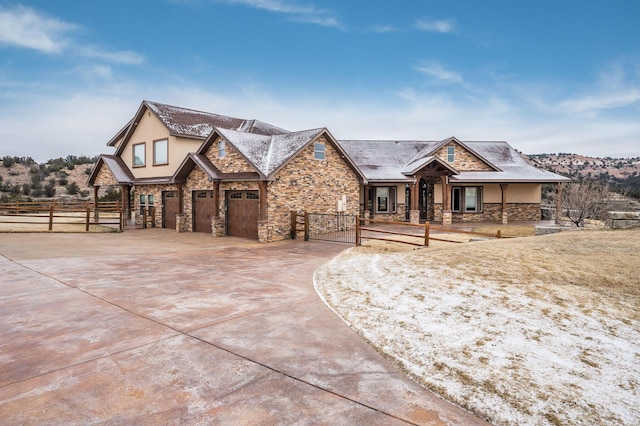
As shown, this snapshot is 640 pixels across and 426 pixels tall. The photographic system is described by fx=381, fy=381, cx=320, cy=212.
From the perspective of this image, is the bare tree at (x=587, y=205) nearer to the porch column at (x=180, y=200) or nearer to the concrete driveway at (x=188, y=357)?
the concrete driveway at (x=188, y=357)

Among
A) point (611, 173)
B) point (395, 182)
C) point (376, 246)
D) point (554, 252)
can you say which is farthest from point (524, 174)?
point (611, 173)

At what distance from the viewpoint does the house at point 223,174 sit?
19.5 m

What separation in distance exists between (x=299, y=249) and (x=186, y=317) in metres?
9.44

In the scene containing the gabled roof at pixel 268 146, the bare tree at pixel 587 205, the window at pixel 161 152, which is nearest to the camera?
the gabled roof at pixel 268 146

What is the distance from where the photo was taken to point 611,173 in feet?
246

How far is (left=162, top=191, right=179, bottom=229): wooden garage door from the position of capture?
1001 inches

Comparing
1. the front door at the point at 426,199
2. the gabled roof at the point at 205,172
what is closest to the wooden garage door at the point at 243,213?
the gabled roof at the point at 205,172

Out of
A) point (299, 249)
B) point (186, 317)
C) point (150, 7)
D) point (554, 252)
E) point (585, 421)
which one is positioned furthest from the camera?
point (150, 7)

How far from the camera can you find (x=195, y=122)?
27.1 meters

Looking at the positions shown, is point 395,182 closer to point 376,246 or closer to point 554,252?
point 376,246

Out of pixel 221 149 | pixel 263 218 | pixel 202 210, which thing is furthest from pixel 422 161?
pixel 202 210

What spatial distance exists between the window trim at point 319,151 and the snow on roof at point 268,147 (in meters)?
0.66

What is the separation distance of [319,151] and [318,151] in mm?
73

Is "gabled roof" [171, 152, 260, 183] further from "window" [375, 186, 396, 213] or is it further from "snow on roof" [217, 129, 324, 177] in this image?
"window" [375, 186, 396, 213]
